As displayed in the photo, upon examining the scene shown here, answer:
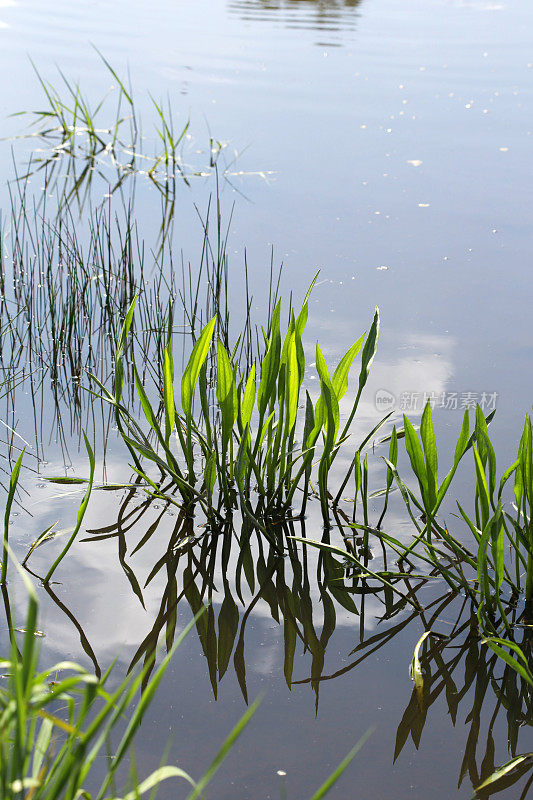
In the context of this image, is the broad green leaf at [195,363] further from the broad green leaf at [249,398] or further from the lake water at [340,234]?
the lake water at [340,234]

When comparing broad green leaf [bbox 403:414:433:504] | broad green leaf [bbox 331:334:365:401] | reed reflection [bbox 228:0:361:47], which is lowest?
broad green leaf [bbox 403:414:433:504]

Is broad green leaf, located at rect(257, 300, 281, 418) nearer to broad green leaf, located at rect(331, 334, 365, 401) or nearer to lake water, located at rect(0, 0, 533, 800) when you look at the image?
broad green leaf, located at rect(331, 334, 365, 401)

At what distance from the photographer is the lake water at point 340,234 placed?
4.94 feet

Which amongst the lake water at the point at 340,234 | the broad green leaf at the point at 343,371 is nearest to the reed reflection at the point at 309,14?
the lake water at the point at 340,234

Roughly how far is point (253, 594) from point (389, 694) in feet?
1.29

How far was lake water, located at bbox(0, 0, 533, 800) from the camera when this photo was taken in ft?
4.94

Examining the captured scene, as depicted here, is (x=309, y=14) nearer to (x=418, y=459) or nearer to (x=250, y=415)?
(x=250, y=415)

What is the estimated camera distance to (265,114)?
543 centimetres

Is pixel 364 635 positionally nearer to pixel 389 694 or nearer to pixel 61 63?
pixel 389 694

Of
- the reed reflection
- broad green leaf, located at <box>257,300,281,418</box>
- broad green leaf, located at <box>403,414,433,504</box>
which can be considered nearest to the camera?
broad green leaf, located at <box>403,414,433,504</box>

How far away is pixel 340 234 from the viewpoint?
387 centimetres

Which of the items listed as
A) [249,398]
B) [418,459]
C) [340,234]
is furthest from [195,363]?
[340,234]

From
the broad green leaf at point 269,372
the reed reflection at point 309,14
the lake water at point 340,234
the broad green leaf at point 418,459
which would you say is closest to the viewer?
the lake water at point 340,234

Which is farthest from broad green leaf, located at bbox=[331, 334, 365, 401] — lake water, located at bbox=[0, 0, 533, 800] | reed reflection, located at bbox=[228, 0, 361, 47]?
reed reflection, located at bbox=[228, 0, 361, 47]
